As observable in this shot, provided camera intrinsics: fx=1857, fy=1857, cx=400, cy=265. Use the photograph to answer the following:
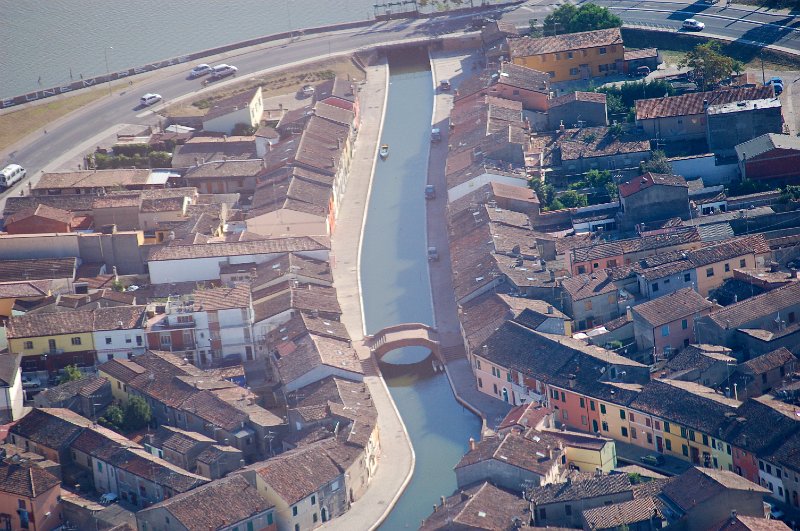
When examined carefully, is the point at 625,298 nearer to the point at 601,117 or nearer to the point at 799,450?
the point at 799,450

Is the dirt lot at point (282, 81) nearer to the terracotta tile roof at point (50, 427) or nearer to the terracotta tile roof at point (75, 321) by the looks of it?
the terracotta tile roof at point (75, 321)

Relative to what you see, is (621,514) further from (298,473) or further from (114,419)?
(114,419)

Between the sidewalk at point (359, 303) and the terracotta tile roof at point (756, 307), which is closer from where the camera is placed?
the sidewalk at point (359, 303)

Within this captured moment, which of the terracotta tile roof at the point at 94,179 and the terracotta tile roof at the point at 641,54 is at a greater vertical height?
the terracotta tile roof at the point at 641,54

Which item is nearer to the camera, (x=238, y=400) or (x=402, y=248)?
(x=238, y=400)

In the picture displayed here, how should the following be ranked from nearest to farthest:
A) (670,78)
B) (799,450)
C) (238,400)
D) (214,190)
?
(799,450) < (238,400) < (214,190) < (670,78)

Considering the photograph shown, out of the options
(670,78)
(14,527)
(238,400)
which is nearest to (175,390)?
(238,400)

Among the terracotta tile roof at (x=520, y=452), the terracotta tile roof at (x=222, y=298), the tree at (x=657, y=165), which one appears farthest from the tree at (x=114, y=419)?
the tree at (x=657, y=165)
